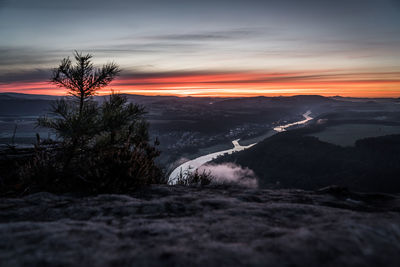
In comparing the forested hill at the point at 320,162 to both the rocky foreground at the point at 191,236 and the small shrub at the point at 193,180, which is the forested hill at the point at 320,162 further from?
the rocky foreground at the point at 191,236

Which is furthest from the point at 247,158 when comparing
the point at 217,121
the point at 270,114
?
the point at 270,114

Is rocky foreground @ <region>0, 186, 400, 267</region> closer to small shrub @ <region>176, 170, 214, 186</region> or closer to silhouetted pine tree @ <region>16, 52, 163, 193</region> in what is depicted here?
silhouetted pine tree @ <region>16, 52, 163, 193</region>

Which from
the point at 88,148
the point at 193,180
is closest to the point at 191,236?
the point at 88,148

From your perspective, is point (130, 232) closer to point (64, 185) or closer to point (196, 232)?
point (196, 232)

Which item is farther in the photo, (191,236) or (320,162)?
(320,162)

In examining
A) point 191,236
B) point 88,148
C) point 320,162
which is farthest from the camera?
point 320,162

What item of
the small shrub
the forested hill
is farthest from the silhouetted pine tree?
the forested hill

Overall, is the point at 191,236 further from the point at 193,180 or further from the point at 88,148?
the point at 193,180

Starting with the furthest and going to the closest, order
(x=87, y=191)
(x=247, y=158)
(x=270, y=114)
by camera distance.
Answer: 1. (x=270, y=114)
2. (x=247, y=158)
3. (x=87, y=191)
